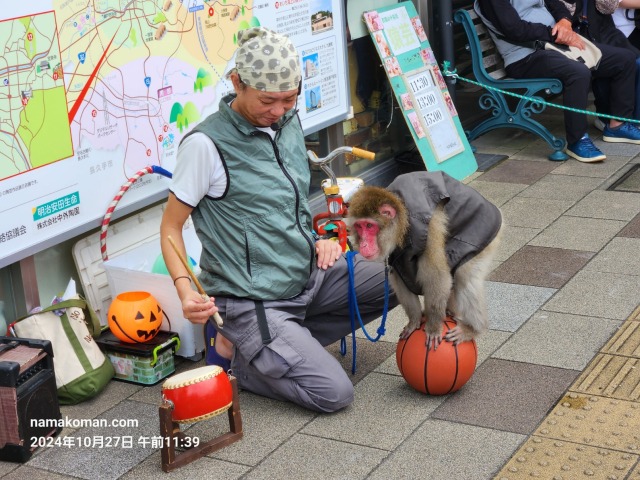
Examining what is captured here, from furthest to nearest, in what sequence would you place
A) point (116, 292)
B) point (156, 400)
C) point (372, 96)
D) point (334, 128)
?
point (372, 96)
point (334, 128)
point (116, 292)
point (156, 400)

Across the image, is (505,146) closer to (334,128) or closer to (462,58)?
(462,58)

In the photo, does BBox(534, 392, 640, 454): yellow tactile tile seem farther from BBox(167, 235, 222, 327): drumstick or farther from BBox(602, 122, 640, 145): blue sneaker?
BBox(602, 122, 640, 145): blue sneaker

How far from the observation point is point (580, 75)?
7.93 metres

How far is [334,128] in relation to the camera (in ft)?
23.5

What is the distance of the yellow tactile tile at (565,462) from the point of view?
380 centimetres

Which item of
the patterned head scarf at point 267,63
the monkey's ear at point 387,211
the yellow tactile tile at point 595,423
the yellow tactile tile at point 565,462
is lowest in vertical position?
the yellow tactile tile at point 565,462

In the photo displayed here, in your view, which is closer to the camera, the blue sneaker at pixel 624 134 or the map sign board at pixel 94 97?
the map sign board at pixel 94 97

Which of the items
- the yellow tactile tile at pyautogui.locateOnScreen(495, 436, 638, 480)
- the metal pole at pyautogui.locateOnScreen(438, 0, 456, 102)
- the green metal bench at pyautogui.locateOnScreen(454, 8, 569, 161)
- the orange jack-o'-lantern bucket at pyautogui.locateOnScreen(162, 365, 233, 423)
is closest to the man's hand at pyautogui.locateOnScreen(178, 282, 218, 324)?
the orange jack-o'-lantern bucket at pyautogui.locateOnScreen(162, 365, 233, 423)

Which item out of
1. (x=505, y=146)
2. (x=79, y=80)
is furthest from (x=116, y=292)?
(x=505, y=146)

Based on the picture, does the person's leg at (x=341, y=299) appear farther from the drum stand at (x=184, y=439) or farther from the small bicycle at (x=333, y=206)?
the drum stand at (x=184, y=439)

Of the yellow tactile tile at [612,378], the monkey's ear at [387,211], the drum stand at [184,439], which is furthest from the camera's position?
the yellow tactile tile at [612,378]

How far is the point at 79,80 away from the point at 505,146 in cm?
483

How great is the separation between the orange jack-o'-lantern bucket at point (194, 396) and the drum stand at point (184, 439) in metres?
0.04

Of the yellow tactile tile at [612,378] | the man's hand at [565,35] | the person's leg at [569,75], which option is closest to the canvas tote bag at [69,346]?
the yellow tactile tile at [612,378]
